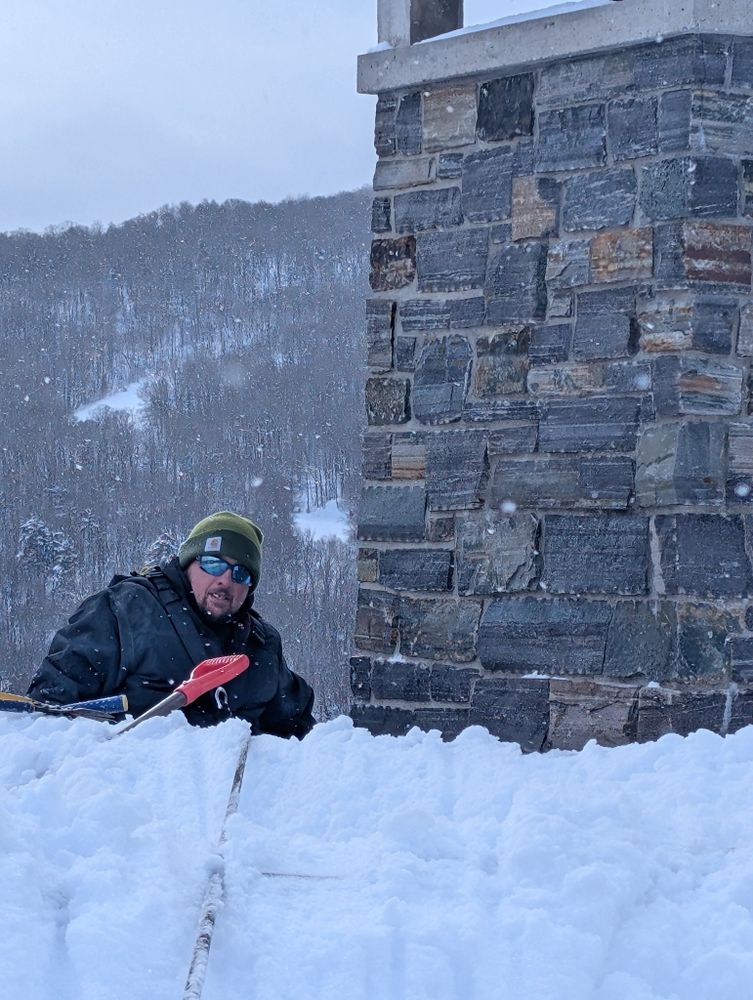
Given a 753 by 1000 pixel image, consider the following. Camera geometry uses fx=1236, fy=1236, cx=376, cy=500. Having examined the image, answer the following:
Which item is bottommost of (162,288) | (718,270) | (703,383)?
(703,383)

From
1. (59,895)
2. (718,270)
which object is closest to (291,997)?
(59,895)

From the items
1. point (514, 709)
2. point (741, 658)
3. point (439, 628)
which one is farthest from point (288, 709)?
point (741, 658)

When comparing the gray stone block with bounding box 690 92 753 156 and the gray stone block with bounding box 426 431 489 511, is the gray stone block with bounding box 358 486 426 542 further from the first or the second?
the gray stone block with bounding box 690 92 753 156

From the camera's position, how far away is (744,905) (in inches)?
88.2

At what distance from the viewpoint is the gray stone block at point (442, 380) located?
443 centimetres

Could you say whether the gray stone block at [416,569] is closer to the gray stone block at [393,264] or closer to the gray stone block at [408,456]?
the gray stone block at [408,456]

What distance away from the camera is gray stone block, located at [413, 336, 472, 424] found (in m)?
4.43

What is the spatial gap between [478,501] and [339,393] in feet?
206

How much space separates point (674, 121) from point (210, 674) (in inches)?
90.4

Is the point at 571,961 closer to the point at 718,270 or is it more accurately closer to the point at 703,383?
the point at 703,383

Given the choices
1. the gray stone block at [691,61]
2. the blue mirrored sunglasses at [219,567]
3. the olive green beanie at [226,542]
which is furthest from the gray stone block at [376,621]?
the gray stone block at [691,61]

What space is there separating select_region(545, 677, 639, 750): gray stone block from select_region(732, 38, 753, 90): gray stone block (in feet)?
6.51

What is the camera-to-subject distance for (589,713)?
407 cm

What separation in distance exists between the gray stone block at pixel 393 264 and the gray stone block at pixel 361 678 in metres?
1.39
